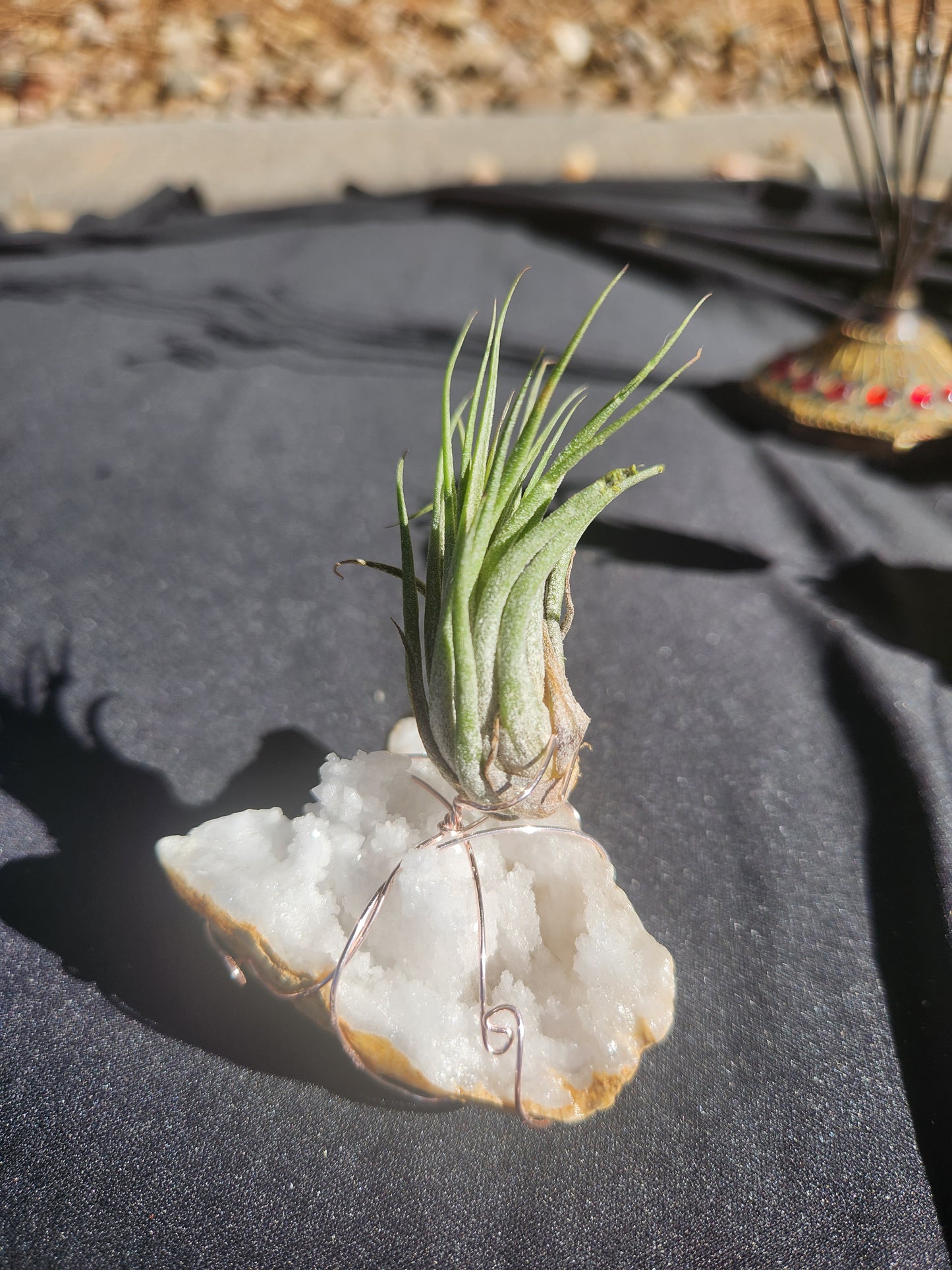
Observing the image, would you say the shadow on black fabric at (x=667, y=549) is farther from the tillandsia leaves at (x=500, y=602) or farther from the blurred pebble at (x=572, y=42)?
the blurred pebble at (x=572, y=42)

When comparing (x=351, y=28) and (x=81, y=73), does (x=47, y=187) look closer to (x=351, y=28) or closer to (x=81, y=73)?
(x=81, y=73)

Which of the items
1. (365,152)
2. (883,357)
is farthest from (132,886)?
(365,152)

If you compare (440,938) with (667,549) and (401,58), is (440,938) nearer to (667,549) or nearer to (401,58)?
(667,549)

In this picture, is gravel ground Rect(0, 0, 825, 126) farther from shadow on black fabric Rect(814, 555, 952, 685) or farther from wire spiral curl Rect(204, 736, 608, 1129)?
wire spiral curl Rect(204, 736, 608, 1129)

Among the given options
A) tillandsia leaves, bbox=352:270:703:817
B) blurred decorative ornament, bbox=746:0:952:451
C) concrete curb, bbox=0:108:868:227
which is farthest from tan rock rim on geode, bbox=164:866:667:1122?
concrete curb, bbox=0:108:868:227

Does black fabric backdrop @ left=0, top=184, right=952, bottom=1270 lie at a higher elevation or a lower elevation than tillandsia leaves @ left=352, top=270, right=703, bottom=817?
lower

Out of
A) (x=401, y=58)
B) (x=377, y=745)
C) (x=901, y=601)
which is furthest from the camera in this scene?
(x=401, y=58)
